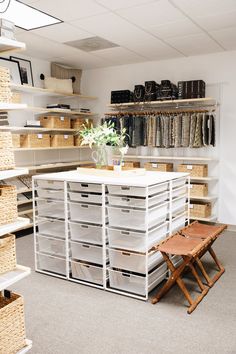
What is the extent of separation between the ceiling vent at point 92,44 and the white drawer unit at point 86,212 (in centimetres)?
250

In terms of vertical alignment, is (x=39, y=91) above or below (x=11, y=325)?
above

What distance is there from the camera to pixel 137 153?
6332 millimetres

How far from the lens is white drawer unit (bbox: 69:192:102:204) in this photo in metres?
3.40

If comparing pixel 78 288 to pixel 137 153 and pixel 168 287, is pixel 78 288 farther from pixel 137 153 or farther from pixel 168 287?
pixel 137 153

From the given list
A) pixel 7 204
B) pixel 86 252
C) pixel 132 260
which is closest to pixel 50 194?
pixel 86 252

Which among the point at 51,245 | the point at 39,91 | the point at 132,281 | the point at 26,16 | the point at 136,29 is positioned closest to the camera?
the point at 132,281

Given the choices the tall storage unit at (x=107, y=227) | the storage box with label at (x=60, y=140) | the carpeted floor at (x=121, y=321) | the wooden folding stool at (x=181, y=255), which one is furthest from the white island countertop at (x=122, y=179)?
the storage box with label at (x=60, y=140)

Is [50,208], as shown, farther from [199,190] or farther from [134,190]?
[199,190]

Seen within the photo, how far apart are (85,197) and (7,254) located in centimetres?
147

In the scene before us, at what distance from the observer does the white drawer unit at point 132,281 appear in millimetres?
3229

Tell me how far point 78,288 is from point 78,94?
4138 millimetres

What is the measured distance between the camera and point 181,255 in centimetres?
292

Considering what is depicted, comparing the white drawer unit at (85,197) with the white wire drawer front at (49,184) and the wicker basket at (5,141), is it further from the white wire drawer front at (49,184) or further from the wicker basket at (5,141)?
the wicker basket at (5,141)

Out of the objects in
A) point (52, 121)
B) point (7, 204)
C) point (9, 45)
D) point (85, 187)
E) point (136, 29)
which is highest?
point (136, 29)
